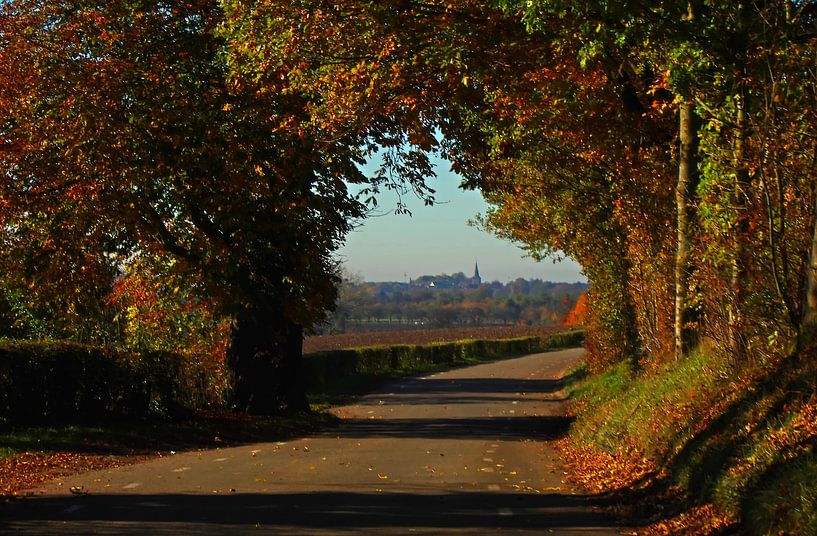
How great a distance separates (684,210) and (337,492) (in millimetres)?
7582

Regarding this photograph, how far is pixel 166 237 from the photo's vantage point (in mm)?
20953

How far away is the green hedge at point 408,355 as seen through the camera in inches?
1702

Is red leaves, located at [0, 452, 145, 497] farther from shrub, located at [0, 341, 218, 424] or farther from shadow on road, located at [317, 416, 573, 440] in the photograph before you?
shadow on road, located at [317, 416, 573, 440]

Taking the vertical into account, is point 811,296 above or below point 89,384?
above

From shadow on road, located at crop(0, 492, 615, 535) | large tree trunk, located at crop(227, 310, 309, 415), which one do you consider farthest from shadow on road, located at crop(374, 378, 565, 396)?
shadow on road, located at crop(0, 492, 615, 535)

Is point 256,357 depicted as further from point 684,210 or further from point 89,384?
point 684,210

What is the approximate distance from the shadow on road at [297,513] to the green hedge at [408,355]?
29.6 meters

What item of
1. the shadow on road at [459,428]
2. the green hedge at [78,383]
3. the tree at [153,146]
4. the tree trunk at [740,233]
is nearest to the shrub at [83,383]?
the green hedge at [78,383]

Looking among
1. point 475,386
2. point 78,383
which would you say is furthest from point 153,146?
point 475,386

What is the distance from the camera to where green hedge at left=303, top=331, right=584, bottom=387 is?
1702 inches

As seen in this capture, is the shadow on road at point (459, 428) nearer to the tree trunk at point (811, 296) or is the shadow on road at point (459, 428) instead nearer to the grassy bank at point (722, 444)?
the grassy bank at point (722, 444)

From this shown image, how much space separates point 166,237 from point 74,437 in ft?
16.9

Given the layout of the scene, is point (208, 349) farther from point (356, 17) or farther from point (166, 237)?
point (356, 17)

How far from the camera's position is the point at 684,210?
1580 centimetres
